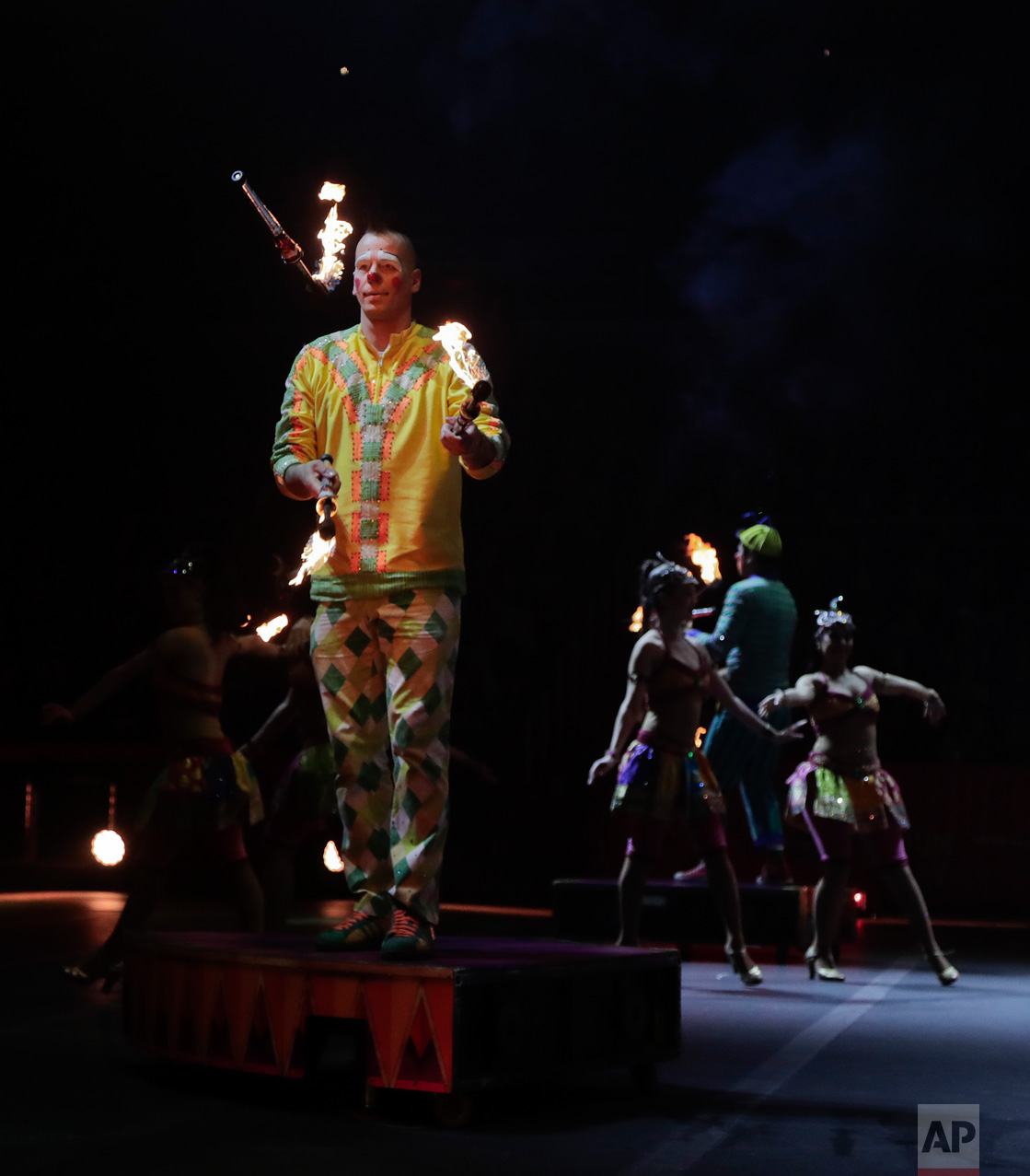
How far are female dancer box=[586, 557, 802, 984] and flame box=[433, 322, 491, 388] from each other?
→ 2.91 m

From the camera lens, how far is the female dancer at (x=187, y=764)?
5945 millimetres

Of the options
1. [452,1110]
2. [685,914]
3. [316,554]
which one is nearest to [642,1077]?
[452,1110]

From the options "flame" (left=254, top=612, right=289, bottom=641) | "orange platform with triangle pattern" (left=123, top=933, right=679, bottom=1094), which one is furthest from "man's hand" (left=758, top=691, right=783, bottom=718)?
"orange platform with triangle pattern" (left=123, top=933, right=679, bottom=1094)

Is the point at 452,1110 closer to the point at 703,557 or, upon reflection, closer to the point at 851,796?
the point at 851,796

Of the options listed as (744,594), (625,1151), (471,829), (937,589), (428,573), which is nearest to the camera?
(625,1151)

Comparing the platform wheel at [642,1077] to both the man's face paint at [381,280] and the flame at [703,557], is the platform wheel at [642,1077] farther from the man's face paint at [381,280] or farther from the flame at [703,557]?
the flame at [703,557]

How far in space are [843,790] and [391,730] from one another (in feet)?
10.9

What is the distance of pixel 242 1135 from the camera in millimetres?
3516

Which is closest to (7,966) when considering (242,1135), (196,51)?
(242,1135)

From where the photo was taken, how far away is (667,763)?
6.63 metres

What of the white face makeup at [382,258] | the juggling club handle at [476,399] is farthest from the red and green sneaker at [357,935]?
the white face makeup at [382,258]

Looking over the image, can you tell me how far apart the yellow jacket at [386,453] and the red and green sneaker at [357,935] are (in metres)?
0.85

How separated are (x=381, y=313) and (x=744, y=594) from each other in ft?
14.0

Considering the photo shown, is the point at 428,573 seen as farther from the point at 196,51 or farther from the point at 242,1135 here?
the point at 196,51
